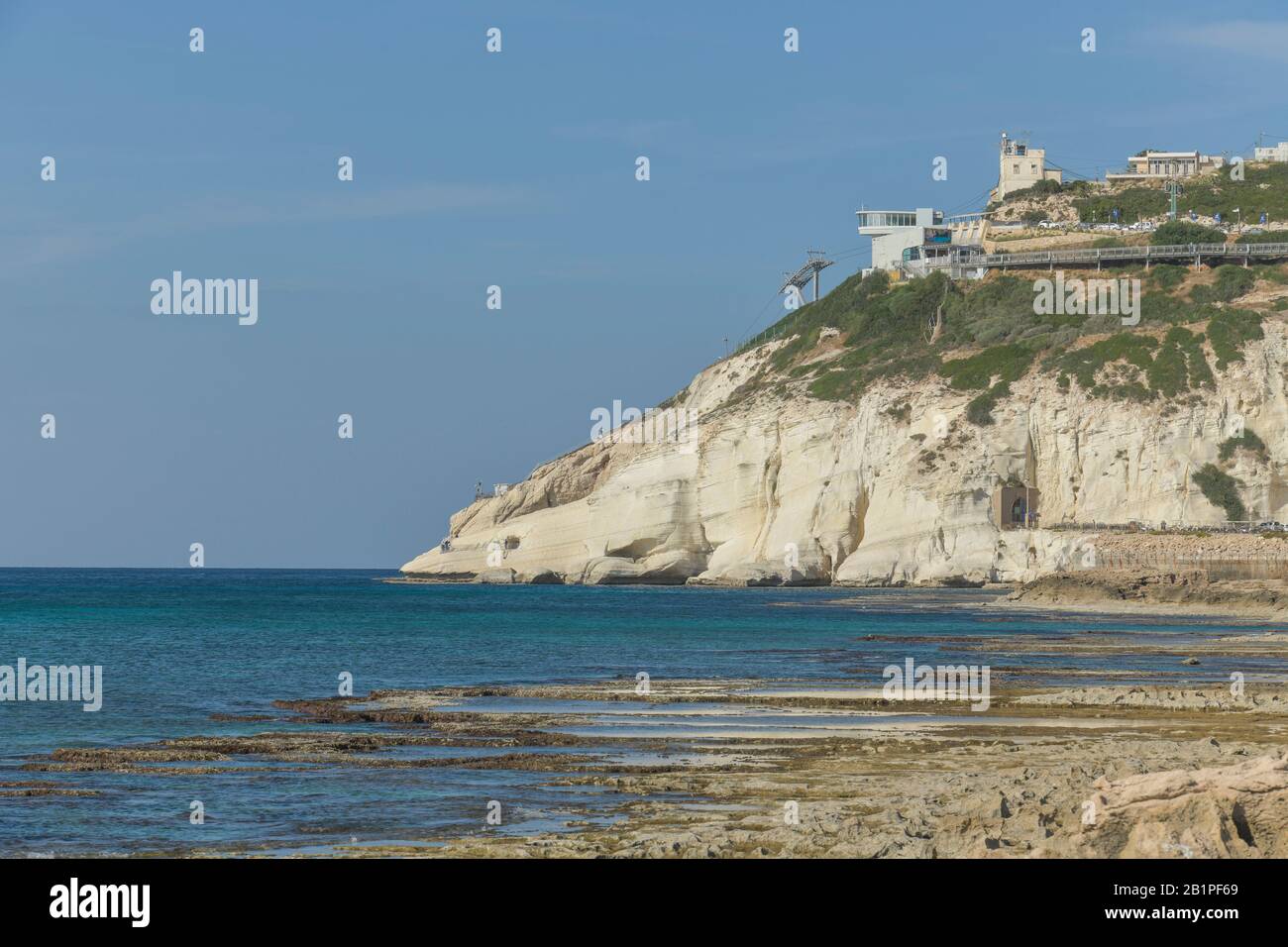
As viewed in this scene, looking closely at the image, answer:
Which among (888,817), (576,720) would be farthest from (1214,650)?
(888,817)

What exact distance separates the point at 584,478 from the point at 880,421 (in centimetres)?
2915

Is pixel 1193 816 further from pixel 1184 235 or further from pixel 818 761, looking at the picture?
pixel 1184 235

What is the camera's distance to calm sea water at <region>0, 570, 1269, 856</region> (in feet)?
53.5

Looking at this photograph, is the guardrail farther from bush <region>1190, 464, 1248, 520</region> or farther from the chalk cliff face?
bush <region>1190, 464, 1248, 520</region>

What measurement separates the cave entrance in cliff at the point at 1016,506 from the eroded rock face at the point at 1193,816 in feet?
224

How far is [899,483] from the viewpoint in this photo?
266ft

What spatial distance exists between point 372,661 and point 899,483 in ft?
151

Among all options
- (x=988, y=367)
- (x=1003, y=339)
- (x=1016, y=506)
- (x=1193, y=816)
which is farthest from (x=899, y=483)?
(x=1193, y=816)

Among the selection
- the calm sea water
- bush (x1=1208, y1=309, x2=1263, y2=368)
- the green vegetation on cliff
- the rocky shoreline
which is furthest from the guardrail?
the rocky shoreline

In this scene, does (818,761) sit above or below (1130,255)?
below

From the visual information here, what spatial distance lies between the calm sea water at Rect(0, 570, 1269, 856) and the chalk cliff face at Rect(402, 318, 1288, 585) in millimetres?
4218

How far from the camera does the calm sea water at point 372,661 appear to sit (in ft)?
53.5

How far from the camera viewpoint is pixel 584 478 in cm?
10756
